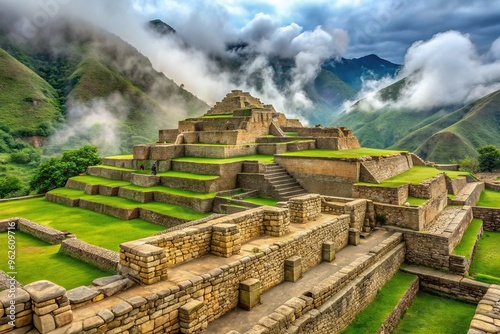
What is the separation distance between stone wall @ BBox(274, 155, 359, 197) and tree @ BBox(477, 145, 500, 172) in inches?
1178

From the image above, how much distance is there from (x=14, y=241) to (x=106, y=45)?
263ft

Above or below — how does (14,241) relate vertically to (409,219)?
below

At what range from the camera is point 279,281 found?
6.97 m

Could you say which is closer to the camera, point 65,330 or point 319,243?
point 65,330

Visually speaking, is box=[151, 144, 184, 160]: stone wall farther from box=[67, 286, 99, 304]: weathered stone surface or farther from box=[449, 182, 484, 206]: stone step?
box=[449, 182, 484, 206]: stone step

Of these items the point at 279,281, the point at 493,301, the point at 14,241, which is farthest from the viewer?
the point at 14,241

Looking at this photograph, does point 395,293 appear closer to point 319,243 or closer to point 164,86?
point 319,243

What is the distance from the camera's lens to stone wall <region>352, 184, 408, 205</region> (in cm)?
1126

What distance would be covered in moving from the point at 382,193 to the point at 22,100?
5750cm

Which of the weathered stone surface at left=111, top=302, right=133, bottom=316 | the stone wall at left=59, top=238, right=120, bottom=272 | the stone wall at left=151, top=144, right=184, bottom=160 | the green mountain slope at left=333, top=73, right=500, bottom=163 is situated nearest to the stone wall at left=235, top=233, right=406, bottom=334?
the weathered stone surface at left=111, top=302, right=133, bottom=316

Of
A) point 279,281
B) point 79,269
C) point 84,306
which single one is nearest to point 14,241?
point 79,269

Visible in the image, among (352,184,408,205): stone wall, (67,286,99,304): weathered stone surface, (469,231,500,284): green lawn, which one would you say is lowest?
(469,231,500,284): green lawn

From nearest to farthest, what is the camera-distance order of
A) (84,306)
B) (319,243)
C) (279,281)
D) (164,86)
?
(84,306)
(279,281)
(319,243)
(164,86)

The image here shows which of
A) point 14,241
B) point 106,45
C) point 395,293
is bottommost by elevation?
point 395,293
